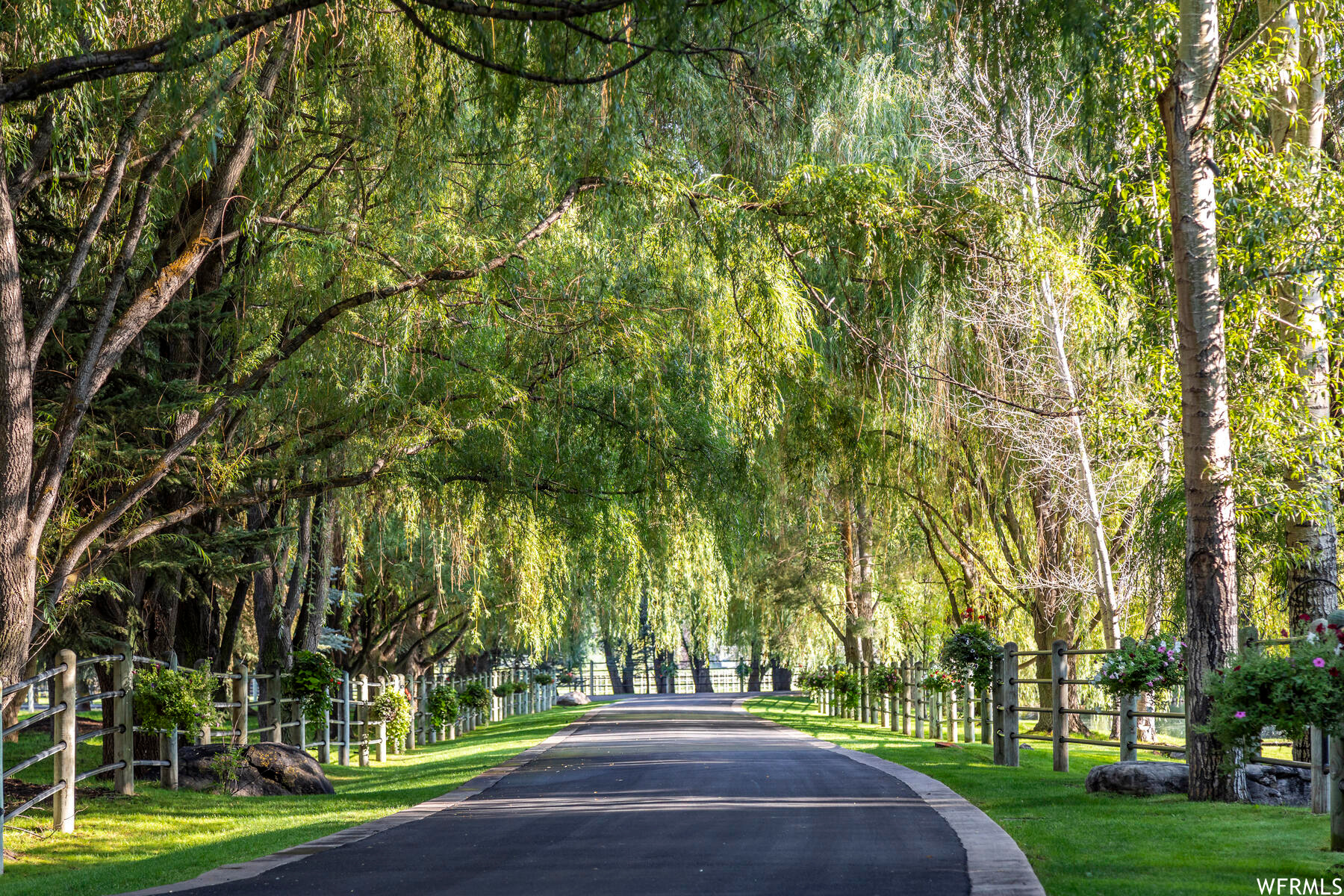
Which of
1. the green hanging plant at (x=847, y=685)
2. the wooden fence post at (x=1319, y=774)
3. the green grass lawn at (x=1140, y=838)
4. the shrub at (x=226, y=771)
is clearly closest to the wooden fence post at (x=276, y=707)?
the shrub at (x=226, y=771)

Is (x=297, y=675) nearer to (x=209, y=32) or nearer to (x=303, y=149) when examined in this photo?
(x=303, y=149)

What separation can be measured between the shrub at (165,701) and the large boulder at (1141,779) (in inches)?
316

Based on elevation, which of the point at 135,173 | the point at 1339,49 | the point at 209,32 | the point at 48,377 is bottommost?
the point at 48,377

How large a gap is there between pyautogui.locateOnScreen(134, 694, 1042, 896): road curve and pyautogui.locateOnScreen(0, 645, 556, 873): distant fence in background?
2.48m

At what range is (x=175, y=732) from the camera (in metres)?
11.3

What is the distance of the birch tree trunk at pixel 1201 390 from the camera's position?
8.67 metres

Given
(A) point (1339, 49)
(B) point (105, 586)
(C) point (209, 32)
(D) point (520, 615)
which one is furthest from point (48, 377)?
(A) point (1339, 49)

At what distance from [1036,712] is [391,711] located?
1020cm

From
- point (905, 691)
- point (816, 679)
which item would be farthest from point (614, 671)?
point (905, 691)

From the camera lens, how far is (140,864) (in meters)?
7.13

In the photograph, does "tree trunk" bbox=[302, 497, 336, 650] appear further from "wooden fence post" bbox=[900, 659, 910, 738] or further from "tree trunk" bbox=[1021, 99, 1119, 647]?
"wooden fence post" bbox=[900, 659, 910, 738]

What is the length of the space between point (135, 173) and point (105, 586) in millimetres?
3508

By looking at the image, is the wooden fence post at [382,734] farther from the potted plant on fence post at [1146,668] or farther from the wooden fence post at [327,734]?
the potted plant on fence post at [1146,668]

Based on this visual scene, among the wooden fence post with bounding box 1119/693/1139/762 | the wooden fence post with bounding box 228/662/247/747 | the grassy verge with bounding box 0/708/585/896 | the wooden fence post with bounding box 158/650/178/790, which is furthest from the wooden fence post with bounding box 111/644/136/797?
the wooden fence post with bounding box 1119/693/1139/762
